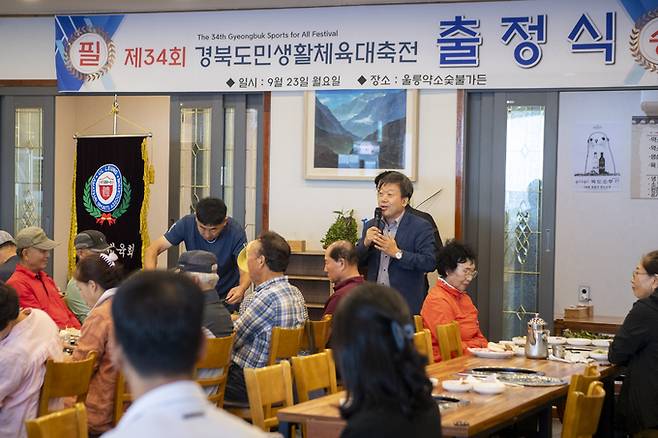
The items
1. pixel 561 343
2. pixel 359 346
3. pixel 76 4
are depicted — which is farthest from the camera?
pixel 76 4

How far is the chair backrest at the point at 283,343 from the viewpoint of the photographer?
5.18 m

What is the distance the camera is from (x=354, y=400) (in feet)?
8.20

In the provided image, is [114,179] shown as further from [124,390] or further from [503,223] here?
[124,390]

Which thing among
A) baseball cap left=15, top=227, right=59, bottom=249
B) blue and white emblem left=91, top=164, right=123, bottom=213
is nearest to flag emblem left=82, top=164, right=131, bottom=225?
blue and white emblem left=91, top=164, right=123, bottom=213

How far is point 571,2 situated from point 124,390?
482 centimetres

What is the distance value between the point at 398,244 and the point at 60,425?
13.1 ft

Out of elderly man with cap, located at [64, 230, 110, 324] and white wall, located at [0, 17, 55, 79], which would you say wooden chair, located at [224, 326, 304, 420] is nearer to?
elderly man with cap, located at [64, 230, 110, 324]

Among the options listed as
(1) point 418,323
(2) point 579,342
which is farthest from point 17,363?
(2) point 579,342

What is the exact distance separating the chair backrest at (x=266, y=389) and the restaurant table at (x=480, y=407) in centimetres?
20

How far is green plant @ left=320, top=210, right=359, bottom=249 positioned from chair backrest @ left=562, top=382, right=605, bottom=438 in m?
4.09

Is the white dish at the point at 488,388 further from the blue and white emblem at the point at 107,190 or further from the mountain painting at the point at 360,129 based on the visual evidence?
the blue and white emblem at the point at 107,190

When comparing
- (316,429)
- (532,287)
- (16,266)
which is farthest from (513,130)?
(316,429)

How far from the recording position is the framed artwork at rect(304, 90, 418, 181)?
815 cm

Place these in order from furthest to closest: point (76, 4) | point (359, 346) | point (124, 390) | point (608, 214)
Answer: point (608, 214) → point (76, 4) → point (124, 390) → point (359, 346)
